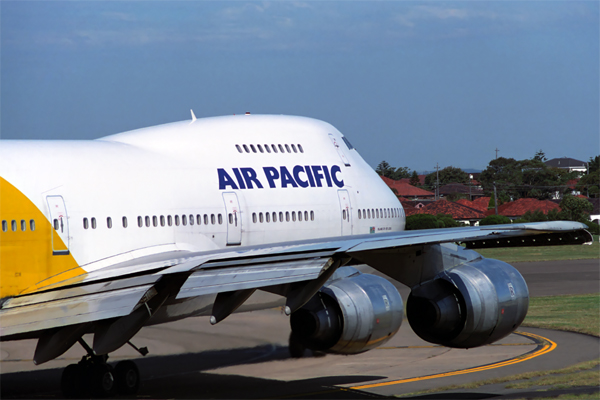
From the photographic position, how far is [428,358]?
64.1 ft

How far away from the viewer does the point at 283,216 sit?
66.6 feet

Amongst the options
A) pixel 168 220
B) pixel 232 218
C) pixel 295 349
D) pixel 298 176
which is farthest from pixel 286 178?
pixel 295 349

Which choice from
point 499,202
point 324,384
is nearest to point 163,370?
point 324,384

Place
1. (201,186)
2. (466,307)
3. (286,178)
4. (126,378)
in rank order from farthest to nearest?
(286,178) < (201,186) < (126,378) < (466,307)

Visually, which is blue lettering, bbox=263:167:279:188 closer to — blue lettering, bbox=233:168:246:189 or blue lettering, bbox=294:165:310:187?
blue lettering, bbox=294:165:310:187

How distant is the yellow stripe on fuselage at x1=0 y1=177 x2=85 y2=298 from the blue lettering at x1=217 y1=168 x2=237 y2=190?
4.68m

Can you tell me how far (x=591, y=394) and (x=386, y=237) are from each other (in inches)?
222

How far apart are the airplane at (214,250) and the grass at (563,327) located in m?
2.19

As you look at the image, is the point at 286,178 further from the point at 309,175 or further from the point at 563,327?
the point at 563,327

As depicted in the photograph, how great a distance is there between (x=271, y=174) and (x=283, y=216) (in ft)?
3.62

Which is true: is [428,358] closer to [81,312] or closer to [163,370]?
[163,370]

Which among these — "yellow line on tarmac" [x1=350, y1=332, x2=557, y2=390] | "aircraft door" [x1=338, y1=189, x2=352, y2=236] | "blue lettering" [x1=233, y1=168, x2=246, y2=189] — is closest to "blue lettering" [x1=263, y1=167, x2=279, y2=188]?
"blue lettering" [x1=233, y1=168, x2=246, y2=189]

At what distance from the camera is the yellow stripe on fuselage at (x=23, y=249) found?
14930mm

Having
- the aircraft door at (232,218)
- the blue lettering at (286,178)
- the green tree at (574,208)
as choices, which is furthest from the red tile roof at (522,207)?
the aircraft door at (232,218)
